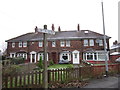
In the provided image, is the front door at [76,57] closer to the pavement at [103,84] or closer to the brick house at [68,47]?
the brick house at [68,47]

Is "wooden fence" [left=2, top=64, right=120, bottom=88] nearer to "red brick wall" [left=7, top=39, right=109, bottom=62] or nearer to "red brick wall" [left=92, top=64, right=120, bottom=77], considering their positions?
"red brick wall" [left=92, top=64, right=120, bottom=77]

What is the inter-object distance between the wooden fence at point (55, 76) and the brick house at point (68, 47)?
14120mm

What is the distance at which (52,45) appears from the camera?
2945 centimetres

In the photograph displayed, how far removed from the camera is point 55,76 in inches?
298

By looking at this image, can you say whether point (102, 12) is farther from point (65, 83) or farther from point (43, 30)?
point (43, 30)

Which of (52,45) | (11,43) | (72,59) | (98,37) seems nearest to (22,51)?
(11,43)

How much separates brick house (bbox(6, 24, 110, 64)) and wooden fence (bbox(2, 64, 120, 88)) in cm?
1412

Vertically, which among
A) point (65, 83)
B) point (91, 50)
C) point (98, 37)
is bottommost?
point (65, 83)

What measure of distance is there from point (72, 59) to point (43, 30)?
23.4m

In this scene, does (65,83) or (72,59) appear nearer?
(65,83)

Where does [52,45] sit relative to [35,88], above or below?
above

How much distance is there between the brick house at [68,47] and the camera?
27.4 m

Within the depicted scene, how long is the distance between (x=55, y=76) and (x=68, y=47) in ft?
69.5

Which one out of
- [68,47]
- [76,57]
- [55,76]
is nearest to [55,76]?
[55,76]
